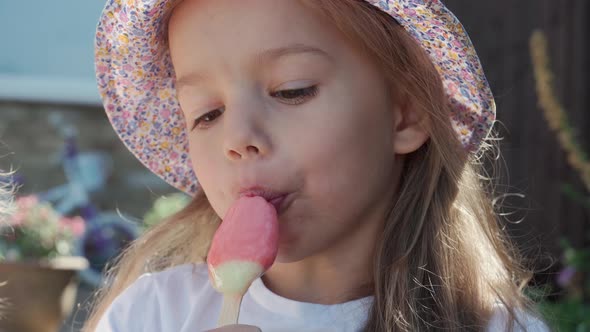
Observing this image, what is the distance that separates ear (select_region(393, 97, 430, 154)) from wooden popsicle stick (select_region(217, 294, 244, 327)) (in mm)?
516

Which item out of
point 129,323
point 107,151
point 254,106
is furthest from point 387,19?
point 107,151

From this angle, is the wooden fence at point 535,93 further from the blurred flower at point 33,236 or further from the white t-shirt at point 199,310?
the white t-shirt at point 199,310

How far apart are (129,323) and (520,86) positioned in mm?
3118

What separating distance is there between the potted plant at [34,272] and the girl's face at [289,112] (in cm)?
160

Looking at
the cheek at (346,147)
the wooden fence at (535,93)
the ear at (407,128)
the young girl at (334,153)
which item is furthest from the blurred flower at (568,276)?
the cheek at (346,147)

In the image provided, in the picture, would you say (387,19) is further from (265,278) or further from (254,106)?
(265,278)

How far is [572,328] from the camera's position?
3494mm

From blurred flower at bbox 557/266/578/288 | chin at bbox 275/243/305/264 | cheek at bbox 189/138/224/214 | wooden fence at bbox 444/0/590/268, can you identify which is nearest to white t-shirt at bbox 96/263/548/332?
chin at bbox 275/243/305/264

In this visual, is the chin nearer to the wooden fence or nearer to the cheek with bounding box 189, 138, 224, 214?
the cheek with bounding box 189, 138, 224, 214

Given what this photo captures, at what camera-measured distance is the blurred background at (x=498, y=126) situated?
3708 mm

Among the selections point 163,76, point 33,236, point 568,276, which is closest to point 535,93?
point 568,276

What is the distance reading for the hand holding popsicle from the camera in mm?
1566

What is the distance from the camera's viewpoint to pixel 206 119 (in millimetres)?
1760

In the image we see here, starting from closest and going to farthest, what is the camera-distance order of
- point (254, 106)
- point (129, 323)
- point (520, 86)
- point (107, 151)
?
1. point (254, 106)
2. point (129, 323)
3. point (520, 86)
4. point (107, 151)
